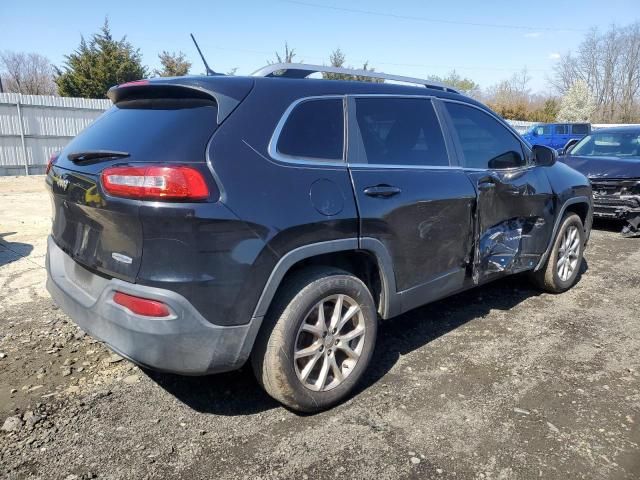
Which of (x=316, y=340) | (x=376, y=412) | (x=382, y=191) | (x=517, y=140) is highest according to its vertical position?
(x=517, y=140)

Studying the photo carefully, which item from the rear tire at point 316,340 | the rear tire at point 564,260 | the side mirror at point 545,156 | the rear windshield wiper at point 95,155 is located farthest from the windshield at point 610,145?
the rear windshield wiper at point 95,155

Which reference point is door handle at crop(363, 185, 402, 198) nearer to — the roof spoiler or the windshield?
the roof spoiler

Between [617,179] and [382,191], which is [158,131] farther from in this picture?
[617,179]

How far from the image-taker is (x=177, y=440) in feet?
8.59

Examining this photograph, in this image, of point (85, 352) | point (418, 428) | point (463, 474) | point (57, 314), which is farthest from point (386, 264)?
point (57, 314)

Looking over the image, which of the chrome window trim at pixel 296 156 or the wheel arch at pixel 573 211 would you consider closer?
the chrome window trim at pixel 296 156

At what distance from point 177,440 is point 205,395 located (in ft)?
1.50

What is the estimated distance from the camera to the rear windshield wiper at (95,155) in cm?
254

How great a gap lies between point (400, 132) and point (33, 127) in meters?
15.2

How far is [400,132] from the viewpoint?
3.36m

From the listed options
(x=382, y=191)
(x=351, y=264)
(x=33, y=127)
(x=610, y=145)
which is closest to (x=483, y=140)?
(x=382, y=191)

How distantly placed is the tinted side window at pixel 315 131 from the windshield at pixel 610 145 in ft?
24.4

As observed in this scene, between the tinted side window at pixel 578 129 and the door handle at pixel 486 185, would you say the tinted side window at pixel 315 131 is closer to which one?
the door handle at pixel 486 185

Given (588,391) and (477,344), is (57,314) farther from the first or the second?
(588,391)
